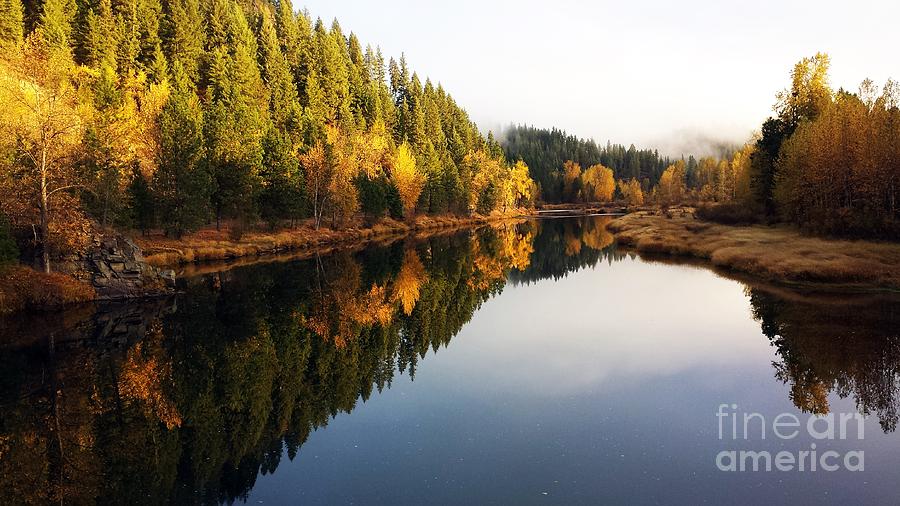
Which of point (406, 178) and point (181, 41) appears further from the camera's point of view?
point (406, 178)

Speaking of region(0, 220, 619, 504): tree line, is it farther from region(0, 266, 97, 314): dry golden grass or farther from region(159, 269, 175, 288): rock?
region(0, 266, 97, 314): dry golden grass

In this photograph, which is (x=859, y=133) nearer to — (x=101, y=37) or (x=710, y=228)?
(x=710, y=228)

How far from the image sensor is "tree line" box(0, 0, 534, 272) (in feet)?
97.2

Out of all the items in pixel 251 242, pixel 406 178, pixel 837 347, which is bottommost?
pixel 837 347

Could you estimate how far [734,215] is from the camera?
65250 millimetres

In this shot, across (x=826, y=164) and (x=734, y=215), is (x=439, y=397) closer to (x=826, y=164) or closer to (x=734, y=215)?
(x=826, y=164)

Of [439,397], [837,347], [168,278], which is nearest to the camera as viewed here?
[439,397]

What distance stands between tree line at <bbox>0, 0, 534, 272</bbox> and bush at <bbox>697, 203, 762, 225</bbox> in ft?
169

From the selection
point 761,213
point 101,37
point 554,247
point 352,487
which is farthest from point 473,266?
point 101,37

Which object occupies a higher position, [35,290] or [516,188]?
[516,188]

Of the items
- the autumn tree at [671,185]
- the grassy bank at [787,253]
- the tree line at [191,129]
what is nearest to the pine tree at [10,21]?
the tree line at [191,129]

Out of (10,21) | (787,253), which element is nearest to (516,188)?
(787,253)

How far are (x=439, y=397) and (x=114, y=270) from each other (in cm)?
2663

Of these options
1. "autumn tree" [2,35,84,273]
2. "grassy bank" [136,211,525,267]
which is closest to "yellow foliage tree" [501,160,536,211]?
"grassy bank" [136,211,525,267]
